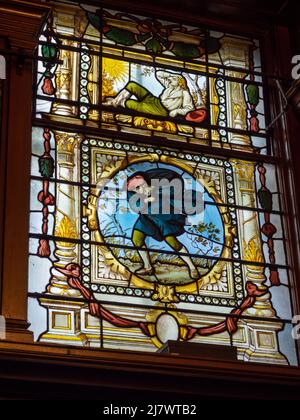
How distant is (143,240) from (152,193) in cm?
37

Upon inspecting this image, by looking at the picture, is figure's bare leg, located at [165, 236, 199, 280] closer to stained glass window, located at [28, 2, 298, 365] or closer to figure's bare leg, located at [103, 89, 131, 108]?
stained glass window, located at [28, 2, 298, 365]

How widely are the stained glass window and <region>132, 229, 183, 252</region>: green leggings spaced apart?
1 cm

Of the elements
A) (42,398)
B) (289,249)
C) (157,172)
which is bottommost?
(42,398)

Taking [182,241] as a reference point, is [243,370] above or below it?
below

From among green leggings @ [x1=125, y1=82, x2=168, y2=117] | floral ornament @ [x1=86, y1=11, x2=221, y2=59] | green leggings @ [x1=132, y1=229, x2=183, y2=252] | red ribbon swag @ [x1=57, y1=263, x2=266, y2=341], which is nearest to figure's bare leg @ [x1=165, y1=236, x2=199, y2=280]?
green leggings @ [x1=132, y1=229, x2=183, y2=252]

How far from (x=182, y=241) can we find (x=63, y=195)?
33.9 inches

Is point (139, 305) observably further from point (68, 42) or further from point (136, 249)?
point (68, 42)

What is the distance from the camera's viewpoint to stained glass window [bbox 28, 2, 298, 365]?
267 inches

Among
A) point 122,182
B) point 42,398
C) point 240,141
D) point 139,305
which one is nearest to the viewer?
point 42,398

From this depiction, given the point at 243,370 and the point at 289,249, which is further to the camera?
the point at 289,249

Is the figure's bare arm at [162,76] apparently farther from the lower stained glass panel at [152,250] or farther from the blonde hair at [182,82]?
the lower stained glass panel at [152,250]

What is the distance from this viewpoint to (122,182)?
7273 mm

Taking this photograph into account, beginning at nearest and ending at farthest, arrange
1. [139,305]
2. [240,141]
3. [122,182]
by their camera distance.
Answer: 1. [139,305]
2. [122,182]
3. [240,141]

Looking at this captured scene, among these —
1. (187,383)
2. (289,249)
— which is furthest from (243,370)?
(289,249)
